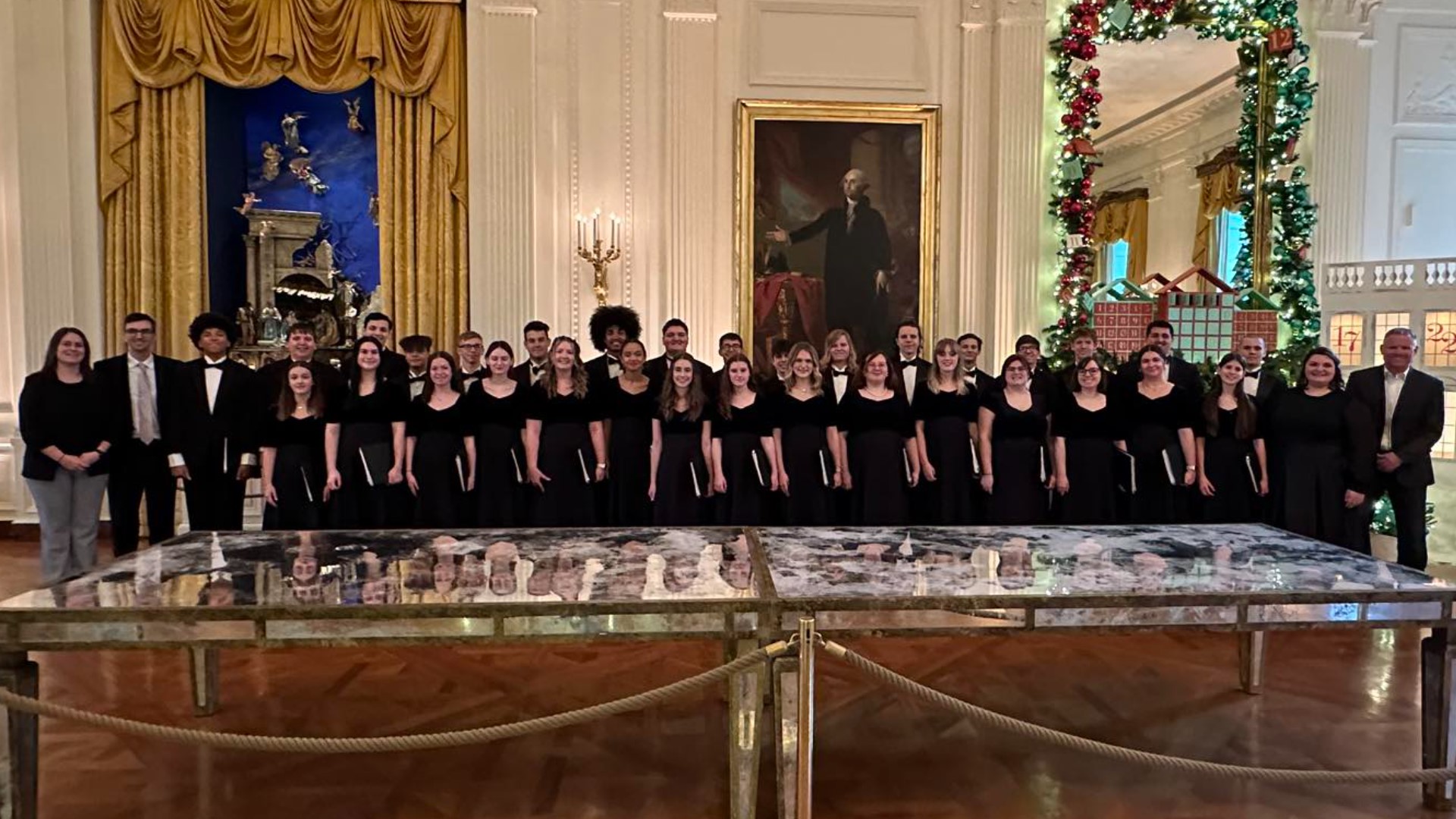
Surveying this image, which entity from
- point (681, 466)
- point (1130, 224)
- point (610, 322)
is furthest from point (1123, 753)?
point (1130, 224)

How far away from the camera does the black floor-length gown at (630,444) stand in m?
5.74

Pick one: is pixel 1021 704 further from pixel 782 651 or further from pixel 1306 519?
pixel 1306 519

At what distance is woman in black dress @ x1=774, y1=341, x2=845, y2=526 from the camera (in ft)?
18.5

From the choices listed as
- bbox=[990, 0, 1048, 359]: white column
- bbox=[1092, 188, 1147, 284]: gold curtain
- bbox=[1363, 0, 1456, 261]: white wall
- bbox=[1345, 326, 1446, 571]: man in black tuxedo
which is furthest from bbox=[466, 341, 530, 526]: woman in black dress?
bbox=[1363, 0, 1456, 261]: white wall

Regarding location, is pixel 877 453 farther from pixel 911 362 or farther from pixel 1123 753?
pixel 1123 753

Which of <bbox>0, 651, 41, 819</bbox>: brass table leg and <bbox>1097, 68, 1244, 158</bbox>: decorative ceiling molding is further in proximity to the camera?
<bbox>1097, 68, 1244, 158</bbox>: decorative ceiling molding

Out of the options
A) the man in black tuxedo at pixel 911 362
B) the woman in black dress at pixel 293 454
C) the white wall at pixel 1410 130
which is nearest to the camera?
the woman in black dress at pixel 293 454

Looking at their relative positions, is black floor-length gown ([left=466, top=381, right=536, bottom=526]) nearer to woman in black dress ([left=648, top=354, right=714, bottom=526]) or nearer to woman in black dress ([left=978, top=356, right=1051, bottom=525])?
woman in black dress ([left=648, top=354, right=714, bottom=526])

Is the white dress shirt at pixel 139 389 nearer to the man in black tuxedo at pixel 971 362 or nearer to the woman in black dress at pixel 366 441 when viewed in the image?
the woman in black dress at pixel 366 441

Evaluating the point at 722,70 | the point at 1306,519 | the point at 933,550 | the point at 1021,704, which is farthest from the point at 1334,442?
the point at 722,70

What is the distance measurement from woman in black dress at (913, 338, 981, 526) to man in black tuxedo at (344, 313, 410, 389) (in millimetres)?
3246

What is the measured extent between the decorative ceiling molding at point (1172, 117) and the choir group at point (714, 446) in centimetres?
490

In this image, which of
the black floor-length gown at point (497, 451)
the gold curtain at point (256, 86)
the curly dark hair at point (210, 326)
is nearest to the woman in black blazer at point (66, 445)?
the curly dark hair at point (210, 326)

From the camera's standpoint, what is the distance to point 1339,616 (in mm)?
2984
